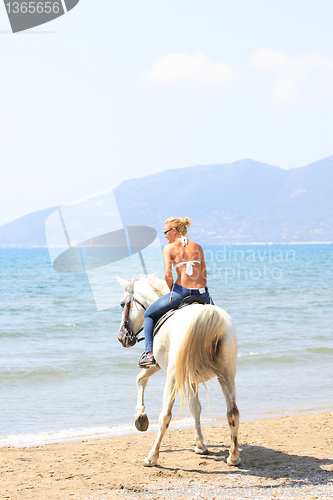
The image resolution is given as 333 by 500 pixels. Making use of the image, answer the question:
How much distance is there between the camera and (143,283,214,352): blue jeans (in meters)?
5.33

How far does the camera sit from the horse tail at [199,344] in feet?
15.9

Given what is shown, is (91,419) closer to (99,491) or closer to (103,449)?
(103,449)

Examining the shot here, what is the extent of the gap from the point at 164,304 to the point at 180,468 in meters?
1.70

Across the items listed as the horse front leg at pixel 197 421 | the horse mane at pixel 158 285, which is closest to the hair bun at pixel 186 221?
the horse mane at pixel 158 285

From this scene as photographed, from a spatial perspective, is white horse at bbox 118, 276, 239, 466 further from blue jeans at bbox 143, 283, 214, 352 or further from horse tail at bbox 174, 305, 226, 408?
blue jeans at bbox 143, 283, 214, 352

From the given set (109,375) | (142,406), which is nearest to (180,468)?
(142,406)

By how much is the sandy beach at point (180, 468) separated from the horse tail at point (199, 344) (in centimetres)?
91

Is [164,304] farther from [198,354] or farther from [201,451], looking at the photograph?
[201,451]

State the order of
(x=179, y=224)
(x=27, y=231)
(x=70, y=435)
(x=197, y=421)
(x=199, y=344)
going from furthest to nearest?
(x=27, y=231) < (x=70, y=435) < (x=197, y=421) < (x=179, y=224) < (x=199, y=344)

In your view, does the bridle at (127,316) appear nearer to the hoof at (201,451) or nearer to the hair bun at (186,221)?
the hair bun at (186,221)

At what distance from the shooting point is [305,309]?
22.9 m

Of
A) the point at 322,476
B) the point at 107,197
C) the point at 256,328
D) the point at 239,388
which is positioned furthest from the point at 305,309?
the point at 322,476

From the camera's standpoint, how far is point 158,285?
6.00m

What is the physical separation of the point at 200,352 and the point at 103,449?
2170 millimetres
